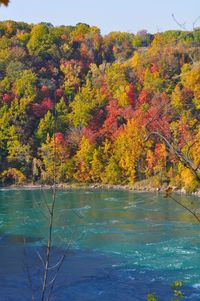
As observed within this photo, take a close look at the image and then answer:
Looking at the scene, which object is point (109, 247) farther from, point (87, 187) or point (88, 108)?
point (88, 108)

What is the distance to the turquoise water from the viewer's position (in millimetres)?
14023

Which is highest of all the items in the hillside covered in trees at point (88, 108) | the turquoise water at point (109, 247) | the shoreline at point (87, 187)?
the hillside covered in trees at point (88, 108)

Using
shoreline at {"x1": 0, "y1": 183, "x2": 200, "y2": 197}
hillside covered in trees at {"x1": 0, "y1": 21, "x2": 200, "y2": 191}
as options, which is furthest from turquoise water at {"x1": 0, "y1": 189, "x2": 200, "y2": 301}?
hillside covered in trees at {"x1": 0, "y1": 21, "x2": 200, "y2": 191}

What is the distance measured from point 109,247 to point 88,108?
2906 centimetres

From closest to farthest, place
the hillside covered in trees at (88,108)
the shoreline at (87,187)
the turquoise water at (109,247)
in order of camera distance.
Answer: the turquoise water at (109,247)
the shoreline at (87,187)
the hillside covered in trees at (88,108)

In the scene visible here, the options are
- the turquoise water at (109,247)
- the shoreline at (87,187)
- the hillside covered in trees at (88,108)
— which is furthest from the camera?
the hillside covered in trees at (88,108)

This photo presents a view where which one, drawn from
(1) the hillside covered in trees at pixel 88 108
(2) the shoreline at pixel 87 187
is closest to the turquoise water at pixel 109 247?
(2) the shoreline at pixel 87 187

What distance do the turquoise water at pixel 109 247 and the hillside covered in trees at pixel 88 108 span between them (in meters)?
10.2

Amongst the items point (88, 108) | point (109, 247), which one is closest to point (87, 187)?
point (88, 108)

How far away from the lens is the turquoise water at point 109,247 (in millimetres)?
14023

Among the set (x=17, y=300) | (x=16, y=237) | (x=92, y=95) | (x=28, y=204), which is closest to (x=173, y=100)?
(x=92, y=95)

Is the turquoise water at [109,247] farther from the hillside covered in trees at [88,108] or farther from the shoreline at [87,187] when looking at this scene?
the hillside covered in trees at [88,108]

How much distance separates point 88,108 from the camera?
4662cm

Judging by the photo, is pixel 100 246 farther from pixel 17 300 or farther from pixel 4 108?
pixel 4 108
